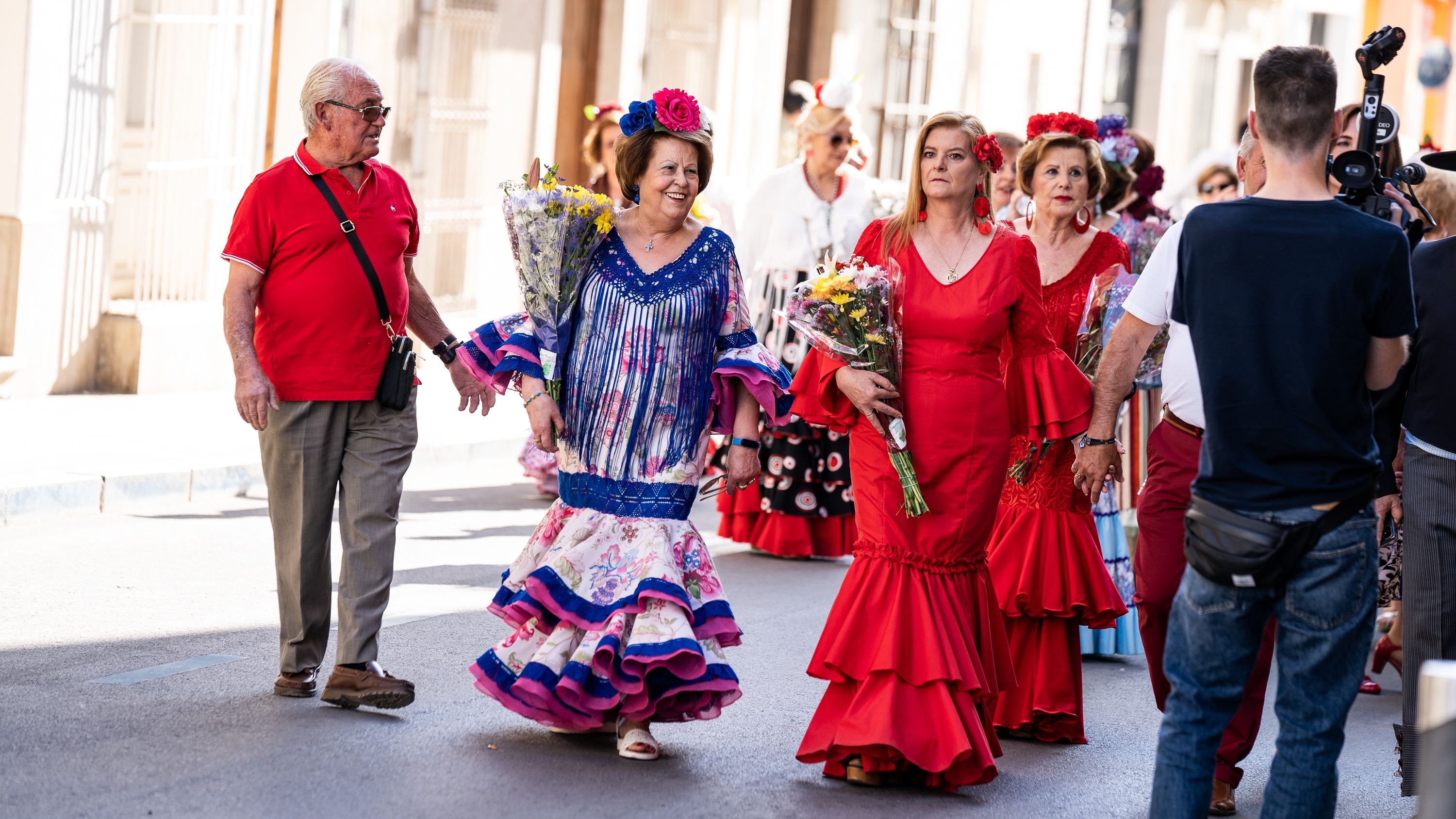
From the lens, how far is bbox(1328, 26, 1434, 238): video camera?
4.96 meters

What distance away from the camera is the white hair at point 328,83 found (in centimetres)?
583

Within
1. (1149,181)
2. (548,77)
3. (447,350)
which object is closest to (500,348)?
(447,350)

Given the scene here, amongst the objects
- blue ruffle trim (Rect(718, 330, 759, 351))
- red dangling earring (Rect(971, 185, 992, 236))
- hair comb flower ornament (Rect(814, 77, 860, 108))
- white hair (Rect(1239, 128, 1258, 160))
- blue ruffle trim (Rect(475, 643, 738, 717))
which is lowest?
blue ruffle trim (Rect(475, 643, 738, 717))

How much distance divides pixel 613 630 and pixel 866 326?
1225 mm

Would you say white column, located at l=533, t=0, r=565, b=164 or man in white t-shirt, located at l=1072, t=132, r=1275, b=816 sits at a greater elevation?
white column, located at l=533, t=0, r=565, b=164

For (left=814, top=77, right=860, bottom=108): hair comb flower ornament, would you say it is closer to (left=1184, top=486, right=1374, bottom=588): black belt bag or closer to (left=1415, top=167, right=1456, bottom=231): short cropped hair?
(left=1415, top=167, right=1456, bottom=231): short cropped hair

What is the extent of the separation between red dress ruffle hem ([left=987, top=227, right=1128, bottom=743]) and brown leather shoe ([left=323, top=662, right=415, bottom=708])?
211cm

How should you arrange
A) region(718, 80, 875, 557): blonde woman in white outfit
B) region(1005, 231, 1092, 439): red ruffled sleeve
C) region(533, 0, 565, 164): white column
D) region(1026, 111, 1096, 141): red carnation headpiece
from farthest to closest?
region(533, 0, 565, 164): white column → region(718, 80, 875, 557): blonde woman in white outfit → region(1026, 111, 1096, 141): red carnation headpiece → region(1005, 231, 1092, 439): red ruffled sleeve

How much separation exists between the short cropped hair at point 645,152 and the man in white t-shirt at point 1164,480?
1452 mm

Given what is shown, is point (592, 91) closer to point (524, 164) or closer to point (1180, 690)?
point (524, 164)

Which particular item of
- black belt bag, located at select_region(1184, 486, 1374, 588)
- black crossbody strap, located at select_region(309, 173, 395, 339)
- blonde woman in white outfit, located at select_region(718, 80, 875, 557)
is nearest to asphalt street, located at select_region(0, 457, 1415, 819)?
blonde woman in white outfit, located at select_region(718, 80, 875, 557)

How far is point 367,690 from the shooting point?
586 cm

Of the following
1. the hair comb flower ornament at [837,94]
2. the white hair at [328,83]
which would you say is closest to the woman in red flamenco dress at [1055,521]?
the white hair at [328,83]

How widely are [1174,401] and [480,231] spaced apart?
1176 cm
